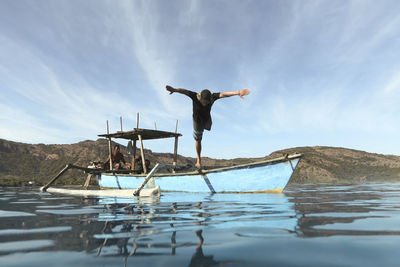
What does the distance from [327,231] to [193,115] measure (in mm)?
6217

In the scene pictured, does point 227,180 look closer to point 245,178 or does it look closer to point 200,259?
point 245,178

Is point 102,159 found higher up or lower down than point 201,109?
higher up

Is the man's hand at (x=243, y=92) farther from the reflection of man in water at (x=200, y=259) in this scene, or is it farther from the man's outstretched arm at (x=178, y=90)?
the reflection of man in water at (x=200, y=259)

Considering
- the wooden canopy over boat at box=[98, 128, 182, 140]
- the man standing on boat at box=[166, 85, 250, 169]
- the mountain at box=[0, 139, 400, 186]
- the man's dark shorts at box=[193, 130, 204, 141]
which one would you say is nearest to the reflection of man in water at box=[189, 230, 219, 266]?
the man standing on boat at box=[166, 85, 250, 169]

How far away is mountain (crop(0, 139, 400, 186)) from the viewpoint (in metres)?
56.5

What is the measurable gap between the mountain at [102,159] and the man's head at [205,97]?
1813 inches

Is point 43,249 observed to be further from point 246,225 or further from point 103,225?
point 246,225

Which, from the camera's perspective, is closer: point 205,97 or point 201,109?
point 205,97

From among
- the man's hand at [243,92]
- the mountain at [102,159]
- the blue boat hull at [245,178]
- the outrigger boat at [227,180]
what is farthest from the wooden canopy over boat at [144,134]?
the mountain at [102,159]

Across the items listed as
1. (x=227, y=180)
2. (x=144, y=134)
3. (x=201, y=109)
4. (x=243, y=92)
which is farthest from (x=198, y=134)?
(x=144, y=134)

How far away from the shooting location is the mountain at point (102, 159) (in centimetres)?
5650

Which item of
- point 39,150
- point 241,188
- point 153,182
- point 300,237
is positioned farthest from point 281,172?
point 39,150

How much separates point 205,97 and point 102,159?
60873 millimetres

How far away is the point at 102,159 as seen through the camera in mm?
63062
